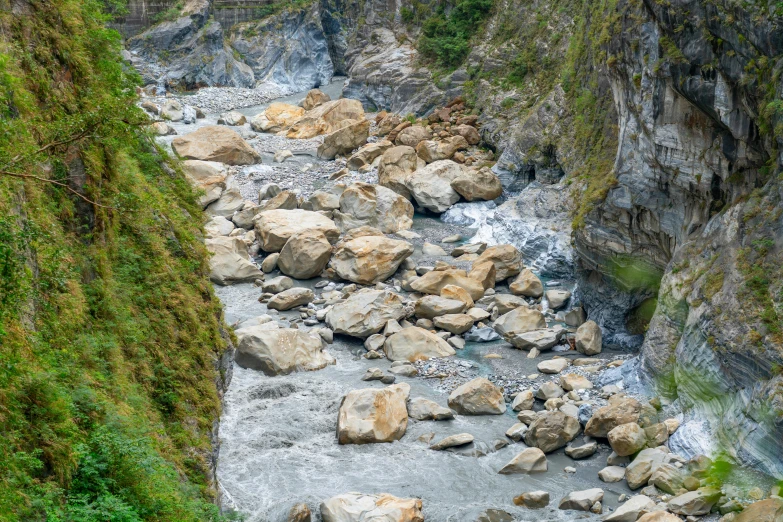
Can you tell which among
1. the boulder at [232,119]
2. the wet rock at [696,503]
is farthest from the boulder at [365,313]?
the boulder at [232,119]

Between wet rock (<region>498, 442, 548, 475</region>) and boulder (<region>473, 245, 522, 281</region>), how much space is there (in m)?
9.98

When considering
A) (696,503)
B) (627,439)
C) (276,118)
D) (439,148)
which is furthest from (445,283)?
(276,118)

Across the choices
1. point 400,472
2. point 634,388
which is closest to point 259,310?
point 400,472

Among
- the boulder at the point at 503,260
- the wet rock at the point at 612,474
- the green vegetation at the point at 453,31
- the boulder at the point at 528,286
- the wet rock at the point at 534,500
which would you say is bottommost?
the wet rock at the point at 534,500

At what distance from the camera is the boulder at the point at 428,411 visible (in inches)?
659

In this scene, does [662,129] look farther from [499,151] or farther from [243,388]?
[499,151]

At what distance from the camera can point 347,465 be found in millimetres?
15078

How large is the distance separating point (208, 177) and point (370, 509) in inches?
800

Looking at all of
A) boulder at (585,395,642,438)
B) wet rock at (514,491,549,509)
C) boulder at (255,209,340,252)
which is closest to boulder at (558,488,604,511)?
wet rock at (514,491,549,509)

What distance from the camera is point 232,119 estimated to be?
141 ft

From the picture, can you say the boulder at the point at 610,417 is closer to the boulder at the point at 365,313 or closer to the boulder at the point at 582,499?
the boulder at the point at 582,499

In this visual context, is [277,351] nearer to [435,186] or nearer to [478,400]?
[478,400]

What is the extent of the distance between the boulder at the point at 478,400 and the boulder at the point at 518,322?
368 centimetres

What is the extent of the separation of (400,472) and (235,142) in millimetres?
23617
